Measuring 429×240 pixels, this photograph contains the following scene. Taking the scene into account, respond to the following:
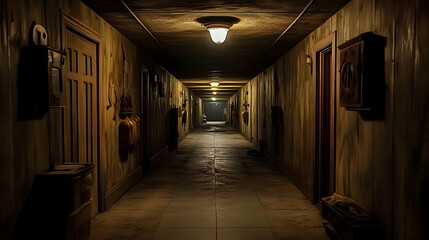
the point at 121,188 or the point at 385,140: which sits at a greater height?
the point at 385,140

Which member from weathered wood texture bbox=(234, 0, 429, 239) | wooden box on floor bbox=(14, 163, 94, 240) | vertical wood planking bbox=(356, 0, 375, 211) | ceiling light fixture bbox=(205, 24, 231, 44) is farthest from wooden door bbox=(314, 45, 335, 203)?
wooden box on floor bbox=(14, 163, 94, 240)

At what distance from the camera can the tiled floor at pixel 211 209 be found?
4145 millimetres

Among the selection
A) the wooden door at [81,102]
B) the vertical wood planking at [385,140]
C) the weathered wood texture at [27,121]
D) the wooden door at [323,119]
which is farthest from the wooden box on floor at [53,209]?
the wooden door at [323,119]

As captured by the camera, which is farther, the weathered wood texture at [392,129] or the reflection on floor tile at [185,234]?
the reflection on floor tile at [185,234]

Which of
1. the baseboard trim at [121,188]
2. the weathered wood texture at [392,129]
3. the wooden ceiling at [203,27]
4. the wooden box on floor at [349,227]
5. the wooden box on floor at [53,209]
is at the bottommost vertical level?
the baseboard trim at [121,188]

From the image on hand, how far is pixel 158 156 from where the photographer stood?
9.64 m

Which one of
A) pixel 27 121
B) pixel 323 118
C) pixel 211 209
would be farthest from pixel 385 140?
pixel 27 121

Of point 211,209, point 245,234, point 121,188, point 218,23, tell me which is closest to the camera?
point 245,234

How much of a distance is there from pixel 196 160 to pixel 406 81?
756 cm

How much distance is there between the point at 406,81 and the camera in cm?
274

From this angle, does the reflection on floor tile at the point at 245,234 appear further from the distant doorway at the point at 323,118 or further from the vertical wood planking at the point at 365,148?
the distant doorway at the point at 323,118

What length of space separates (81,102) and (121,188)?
2092 mm

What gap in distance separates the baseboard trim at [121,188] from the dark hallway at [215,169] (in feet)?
0.10

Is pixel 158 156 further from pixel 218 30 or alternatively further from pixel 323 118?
pixel 323 118
